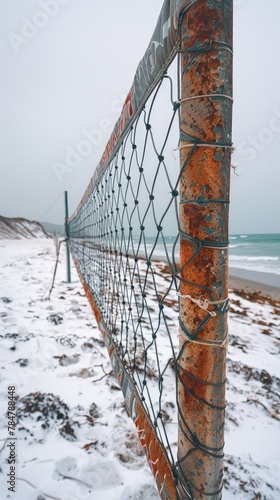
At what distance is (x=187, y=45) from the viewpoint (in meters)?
0.58

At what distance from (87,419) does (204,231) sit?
143cm

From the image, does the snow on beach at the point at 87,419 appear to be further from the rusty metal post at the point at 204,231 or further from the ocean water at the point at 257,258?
the ocean water at the point at 257,258

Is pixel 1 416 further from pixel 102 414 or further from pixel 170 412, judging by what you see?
pixel 170 412

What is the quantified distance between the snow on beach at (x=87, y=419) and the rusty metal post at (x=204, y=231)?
68 centimetres

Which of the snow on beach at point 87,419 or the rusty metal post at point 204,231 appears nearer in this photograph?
the rusty metal post at point 204,231

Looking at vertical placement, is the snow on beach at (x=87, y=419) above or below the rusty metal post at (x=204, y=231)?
below

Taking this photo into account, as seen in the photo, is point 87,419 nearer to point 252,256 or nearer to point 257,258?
point 257,258

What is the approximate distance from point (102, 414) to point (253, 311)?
3.73 meters

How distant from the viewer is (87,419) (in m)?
1.45

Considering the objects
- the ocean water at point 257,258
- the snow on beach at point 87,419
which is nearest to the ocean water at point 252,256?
the ocean water at point 257,258

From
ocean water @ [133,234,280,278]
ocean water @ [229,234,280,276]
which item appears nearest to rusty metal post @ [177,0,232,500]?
ocean water @ [133,234,280,278]

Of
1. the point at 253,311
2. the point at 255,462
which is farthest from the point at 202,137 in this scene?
the point at 253,311

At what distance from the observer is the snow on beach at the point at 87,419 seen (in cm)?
111

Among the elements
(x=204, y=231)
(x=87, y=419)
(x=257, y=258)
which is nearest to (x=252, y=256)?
(x=257, y=258)
